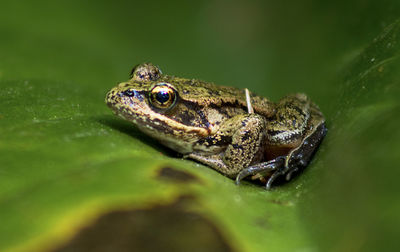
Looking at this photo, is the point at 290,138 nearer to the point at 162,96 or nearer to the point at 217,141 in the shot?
the point at 217,141

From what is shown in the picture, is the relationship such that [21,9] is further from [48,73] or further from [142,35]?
[142,35]

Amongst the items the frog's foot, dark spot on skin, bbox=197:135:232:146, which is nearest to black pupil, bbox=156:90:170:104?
dark spot on skin, bbox=197:135:232:146

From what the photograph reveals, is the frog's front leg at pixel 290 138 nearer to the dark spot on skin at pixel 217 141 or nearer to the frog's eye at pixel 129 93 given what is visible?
the dark spot on skin at pixel 217 141

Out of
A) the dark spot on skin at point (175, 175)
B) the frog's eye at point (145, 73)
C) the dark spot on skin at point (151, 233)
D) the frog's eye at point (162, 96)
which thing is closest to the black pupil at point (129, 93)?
the frog's eye at point (162, 96)

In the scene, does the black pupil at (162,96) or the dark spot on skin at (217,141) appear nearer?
the black pupil at (162,96)

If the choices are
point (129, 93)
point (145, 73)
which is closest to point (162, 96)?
point (129, 93)

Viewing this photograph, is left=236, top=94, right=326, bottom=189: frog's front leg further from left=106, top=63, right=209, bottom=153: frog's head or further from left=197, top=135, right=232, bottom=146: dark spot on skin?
left=106, top=63, right=209, bottom=153: frog's head

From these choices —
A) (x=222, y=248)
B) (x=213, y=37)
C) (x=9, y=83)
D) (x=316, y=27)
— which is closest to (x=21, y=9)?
(x=9, y=83)

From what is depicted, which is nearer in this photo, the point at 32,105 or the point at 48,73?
the point at 32,105
